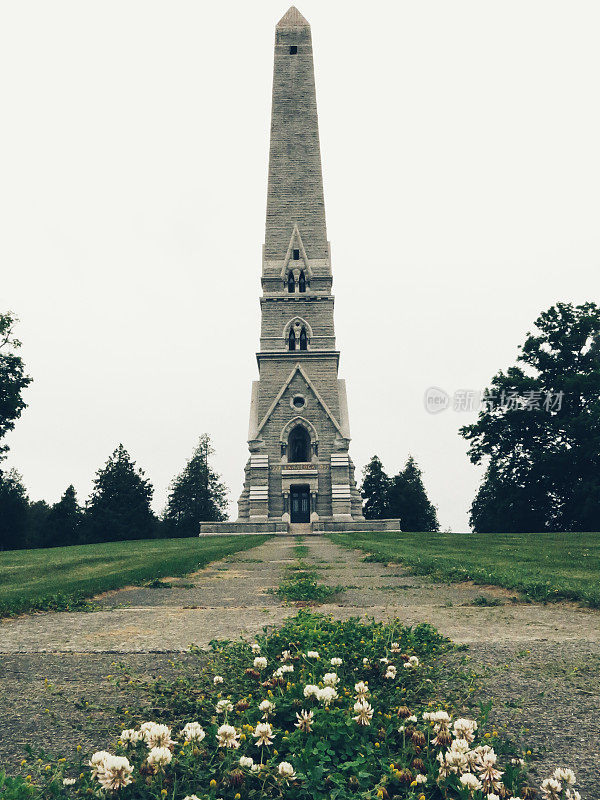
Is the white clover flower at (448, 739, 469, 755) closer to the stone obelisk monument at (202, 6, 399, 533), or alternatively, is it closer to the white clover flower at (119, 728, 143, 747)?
the white clover flower at (119, 728, 143, 747)

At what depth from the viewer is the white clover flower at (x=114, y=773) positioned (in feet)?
6.15

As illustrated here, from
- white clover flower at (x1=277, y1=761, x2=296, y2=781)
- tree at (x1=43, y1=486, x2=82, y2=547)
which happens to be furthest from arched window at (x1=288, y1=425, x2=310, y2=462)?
white clover flower at (x1=277, y1=761, x2=296, y2=781)

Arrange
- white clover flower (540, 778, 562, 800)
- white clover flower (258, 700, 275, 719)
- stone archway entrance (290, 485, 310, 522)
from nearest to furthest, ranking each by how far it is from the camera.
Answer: white clover flower (540, 778, 562, 800) < white clover flower (258, 700, 275, 719) < stone archway entrance (290, 485, 310, 522)

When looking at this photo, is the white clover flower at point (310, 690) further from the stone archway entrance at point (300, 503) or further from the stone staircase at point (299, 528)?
the stone archway entrance at point (300, 503)

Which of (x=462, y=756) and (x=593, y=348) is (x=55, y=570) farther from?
(x=593, y=348)

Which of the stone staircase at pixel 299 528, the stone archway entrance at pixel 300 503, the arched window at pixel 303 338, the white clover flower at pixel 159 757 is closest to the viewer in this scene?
the white clover flower at pixel 159 757

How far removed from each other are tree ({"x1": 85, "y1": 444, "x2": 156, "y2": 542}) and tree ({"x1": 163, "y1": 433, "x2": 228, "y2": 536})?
700 centimetres

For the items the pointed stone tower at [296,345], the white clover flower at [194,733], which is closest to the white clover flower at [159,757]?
the white clover flower at [194,733]

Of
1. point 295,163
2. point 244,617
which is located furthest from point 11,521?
point 244,617

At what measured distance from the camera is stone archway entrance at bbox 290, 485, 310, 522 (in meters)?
40.0

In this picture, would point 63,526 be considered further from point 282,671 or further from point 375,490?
point 282,671

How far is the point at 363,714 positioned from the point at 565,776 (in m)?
0.81

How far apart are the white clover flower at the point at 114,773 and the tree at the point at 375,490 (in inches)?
2647

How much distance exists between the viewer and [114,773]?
1896mm
